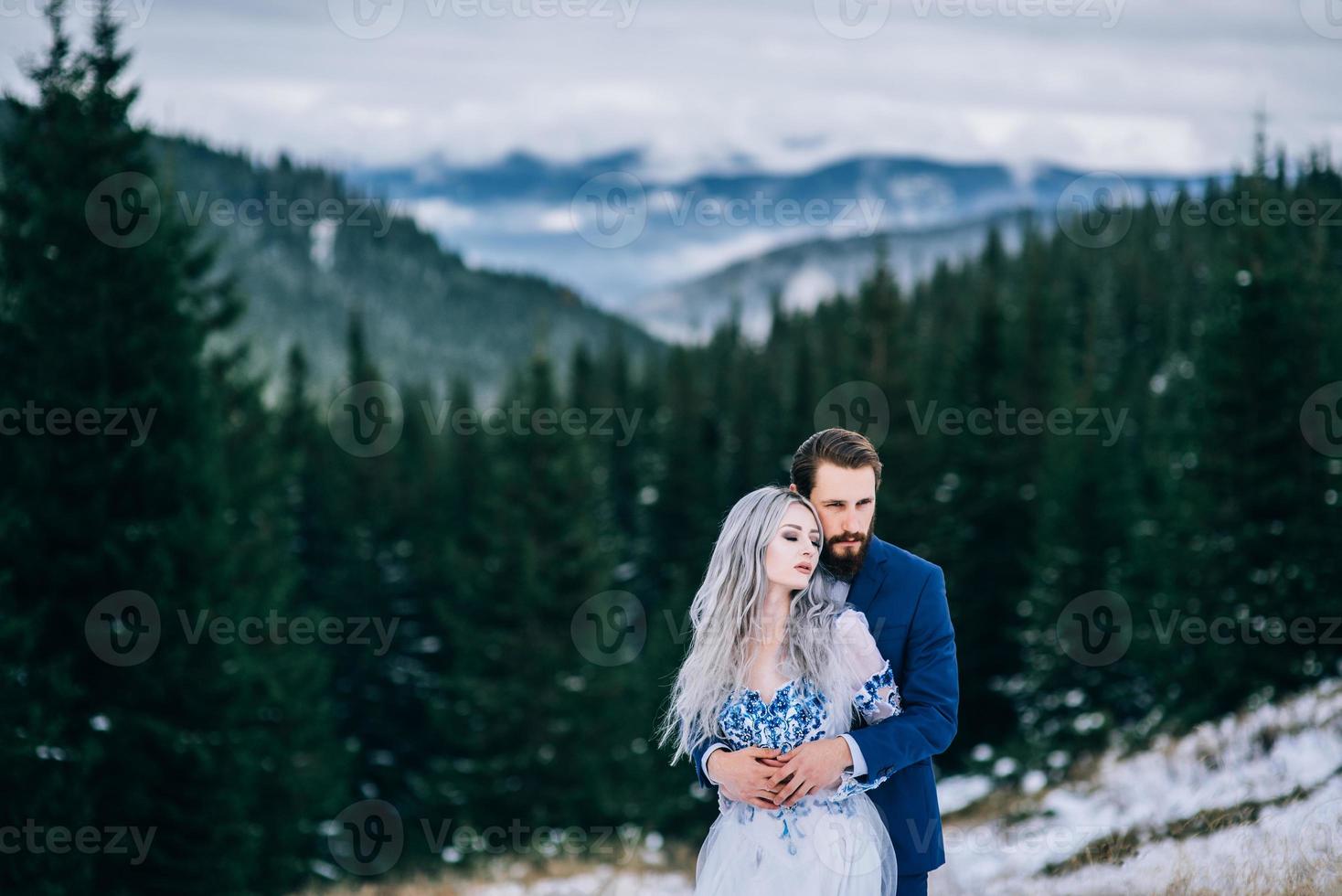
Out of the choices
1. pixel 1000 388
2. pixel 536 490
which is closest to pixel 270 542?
pixel 536 490

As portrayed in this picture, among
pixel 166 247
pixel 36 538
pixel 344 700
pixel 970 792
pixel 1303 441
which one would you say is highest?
pixel 166 247

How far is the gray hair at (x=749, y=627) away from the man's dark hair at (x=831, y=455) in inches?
6.6

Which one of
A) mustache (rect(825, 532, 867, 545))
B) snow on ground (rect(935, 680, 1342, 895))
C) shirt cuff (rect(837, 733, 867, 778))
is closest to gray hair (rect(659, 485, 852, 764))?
mustache (rect(825, 532, 867, 545))

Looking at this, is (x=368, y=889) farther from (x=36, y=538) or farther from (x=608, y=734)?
Result: (x=608, y=734)

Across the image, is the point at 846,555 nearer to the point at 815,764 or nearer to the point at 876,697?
the point at 876,697

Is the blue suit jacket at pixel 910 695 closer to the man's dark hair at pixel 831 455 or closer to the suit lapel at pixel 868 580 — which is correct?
the suit lapel at pixel 868 580

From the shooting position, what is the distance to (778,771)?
13.2ft

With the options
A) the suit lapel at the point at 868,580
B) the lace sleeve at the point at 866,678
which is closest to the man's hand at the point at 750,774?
the lace sleeve at the point at 866,678

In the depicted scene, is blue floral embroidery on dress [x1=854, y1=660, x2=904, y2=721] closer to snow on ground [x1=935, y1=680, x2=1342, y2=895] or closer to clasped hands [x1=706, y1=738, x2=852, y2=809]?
clasped hands [x1=706, y1=738, x2=852, y2=809]

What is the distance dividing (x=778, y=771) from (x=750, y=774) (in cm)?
12

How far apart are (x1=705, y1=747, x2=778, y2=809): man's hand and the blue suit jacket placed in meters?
0.20

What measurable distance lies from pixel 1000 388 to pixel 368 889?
30626 millimetres

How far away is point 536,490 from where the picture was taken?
1210 inches

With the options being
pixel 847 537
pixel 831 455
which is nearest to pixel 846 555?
pixel 847 537
